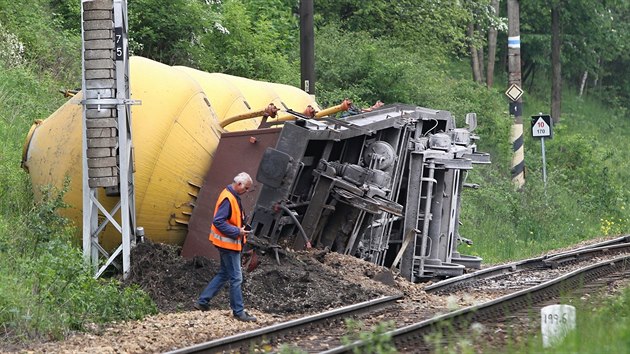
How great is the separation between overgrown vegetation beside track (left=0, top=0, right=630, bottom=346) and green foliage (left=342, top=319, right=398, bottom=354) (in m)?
2.68

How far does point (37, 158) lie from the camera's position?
1405 cm

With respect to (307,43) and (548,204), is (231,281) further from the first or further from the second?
(548,204)

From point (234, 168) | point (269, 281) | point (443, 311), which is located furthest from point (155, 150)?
point (443, 311)

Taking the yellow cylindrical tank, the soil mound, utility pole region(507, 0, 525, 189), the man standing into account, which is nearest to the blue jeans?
the man standing

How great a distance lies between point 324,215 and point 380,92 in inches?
642

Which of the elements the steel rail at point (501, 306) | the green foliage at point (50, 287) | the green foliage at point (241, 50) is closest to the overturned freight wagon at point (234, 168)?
the green foliage at point (50, 287)

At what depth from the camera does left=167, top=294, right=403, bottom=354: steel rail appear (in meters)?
9.18

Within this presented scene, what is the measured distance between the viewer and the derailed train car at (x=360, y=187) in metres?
13.4

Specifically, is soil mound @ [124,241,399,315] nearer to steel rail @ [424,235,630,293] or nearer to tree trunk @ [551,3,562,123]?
steel rail @ [424,235,630,293]

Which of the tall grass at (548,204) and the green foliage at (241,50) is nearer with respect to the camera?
the tall grass at (548,204)

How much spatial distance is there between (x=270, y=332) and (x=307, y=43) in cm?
1312

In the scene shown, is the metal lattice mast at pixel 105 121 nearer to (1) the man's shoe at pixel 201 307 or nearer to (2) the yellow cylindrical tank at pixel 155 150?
(2) the yellow cylindrical tank at pixel 155 150

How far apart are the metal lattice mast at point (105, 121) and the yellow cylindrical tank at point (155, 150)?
491 millimetres

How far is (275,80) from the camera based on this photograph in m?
27.0
